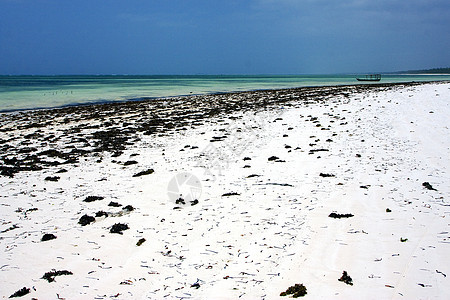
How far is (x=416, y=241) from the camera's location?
5340 mm

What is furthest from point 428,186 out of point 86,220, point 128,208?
point 86,220

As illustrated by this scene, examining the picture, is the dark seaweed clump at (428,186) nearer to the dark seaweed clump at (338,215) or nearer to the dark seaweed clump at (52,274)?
the dark seaweed clump at (338,215)

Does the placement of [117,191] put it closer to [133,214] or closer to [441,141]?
[133,214]

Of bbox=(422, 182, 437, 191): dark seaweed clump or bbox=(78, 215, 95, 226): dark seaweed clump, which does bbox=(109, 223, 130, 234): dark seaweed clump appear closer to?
bbox=(78, 215, 95, 226): dark seaweed clump

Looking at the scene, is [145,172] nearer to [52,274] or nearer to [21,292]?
[52,274]

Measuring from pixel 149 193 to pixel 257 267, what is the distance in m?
4.44

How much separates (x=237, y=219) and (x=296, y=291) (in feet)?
8.43

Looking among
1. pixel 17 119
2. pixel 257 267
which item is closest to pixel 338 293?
pixel 257 267

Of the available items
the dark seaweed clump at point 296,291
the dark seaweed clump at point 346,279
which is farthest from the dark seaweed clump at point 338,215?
the dark seaweed clump at point 296,291

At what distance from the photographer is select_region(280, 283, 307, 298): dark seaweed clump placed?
4.10 metres

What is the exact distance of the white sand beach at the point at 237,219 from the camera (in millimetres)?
4484

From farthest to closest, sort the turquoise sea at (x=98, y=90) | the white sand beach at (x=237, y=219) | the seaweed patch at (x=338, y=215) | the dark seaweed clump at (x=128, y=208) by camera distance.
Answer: the turquoise sea at (x=98, y=90), the dark seaweed clump at (x=128, y=208), the seaweed patch at (x=338, y=215), the white sand beach at (x=237, y=219)

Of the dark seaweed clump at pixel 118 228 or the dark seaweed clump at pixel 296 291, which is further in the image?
the dark seaweed clump at pixel 118 228

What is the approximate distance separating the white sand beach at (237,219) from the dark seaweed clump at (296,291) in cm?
14
